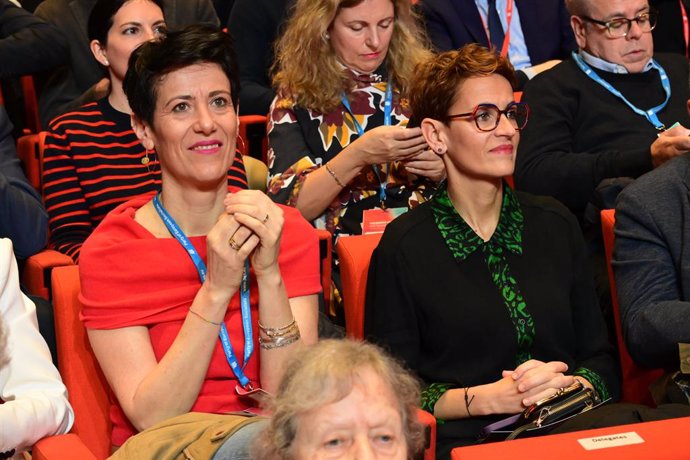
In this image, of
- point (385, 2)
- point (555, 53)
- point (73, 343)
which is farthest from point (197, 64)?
point (555, 53)

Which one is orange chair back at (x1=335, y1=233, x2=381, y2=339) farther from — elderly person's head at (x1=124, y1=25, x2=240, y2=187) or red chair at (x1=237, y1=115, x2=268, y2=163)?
red chair at (x1=237, y1=115, x2=268, y2=163)

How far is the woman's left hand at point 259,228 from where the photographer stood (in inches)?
87.0

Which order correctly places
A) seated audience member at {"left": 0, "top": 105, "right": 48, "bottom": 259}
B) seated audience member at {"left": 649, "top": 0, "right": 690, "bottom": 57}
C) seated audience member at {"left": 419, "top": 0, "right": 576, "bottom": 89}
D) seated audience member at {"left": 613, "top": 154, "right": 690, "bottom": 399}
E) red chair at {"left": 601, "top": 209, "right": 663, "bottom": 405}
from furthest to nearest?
seated audience member at {"left": 649, "top": 0, "right": 690, "bottom": 57} → seated audience member at {"left": 419, "top": 0, "right": 576, "bottom": 89} → seated audience member at {"left": 0, "top": 105, "right": 48, "bottom": 259} → red chair at {"left": 601, "top": 209, "right": 663, "bottom": 405} → seated audience member at {"left": 613, "top": 154, "right": 690, "bottom": 399}

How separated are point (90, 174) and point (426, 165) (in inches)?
37.1

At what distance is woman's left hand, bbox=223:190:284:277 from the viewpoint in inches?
87.0

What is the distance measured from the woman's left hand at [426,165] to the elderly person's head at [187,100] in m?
0.80

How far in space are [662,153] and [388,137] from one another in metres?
0.76

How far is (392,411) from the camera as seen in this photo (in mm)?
1722

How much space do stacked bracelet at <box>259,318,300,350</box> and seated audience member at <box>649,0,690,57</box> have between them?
2635mm

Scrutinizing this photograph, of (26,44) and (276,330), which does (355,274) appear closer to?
(276,330)

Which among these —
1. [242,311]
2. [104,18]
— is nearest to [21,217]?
[104,18]

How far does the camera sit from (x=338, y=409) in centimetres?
169

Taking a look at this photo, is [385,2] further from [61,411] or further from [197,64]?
[61,411]

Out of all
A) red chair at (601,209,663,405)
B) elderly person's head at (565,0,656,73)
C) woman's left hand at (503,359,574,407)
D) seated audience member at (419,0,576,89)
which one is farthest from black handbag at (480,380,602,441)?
seated audience member at (419,0,576,89)
